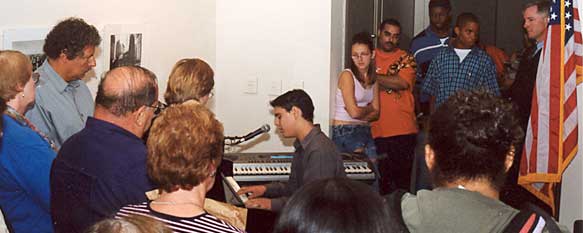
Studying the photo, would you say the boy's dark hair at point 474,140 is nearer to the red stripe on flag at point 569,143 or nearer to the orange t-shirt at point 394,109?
the red stripe on flag at point 569,143

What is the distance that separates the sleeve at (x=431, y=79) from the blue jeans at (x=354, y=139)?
612mm

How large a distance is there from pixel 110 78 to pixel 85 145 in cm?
29

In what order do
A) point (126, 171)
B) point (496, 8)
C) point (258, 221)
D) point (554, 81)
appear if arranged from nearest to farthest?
point (126, 171) < point (554, 81) < point (258, 221) < point (496, 8)

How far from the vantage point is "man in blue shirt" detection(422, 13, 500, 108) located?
671cm

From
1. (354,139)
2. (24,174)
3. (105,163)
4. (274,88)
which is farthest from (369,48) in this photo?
(105,163)

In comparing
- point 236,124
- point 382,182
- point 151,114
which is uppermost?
point 151,114

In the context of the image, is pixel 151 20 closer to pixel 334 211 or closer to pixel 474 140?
pixel 474 140

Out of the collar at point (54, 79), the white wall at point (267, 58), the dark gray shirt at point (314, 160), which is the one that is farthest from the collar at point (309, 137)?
the white wall at point (267, 58)

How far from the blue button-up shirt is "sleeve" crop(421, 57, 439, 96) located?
321 centimetres

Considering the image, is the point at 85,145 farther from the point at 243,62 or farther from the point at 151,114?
the point at 243,62

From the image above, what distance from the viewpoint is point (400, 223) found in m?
2.18

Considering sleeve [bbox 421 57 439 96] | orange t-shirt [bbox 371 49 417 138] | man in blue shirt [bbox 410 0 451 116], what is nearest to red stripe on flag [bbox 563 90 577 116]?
sleeve [bbox 421 57 439 96]

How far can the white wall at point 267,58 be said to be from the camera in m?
6.80

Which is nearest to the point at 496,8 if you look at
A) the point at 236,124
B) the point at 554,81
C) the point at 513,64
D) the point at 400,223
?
the point at 513,64
